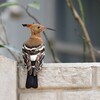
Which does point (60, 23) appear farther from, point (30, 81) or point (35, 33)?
point (30, 81)

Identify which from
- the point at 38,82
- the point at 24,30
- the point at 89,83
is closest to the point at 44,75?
the point at 38,82

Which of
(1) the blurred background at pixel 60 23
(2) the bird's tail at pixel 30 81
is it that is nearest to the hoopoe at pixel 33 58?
(2) the bird's tail at pixel 30 81

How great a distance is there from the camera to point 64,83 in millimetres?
3785

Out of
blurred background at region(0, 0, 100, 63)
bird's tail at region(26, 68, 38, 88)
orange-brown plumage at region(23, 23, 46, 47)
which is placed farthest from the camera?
blurred background at region(0, 0, 100, 63)

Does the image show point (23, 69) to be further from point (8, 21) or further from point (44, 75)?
point (8, 21)

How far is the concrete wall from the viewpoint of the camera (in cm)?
378

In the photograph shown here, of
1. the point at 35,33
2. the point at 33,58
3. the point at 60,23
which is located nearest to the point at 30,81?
the point at 33,58

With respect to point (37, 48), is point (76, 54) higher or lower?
lower

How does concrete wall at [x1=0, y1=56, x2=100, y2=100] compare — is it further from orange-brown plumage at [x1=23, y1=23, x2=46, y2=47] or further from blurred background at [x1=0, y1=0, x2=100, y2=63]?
blurred background at [x1=0, y1=0, x2=100, y2=63]

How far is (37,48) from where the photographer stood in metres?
3.87

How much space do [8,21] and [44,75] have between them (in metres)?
5.47

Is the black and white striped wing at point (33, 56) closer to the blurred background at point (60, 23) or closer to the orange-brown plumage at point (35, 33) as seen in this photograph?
the orange-brown plumage at point (35, 33)

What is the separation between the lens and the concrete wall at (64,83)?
3775mm

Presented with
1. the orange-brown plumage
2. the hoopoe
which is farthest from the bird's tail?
the orange-brown plumage
